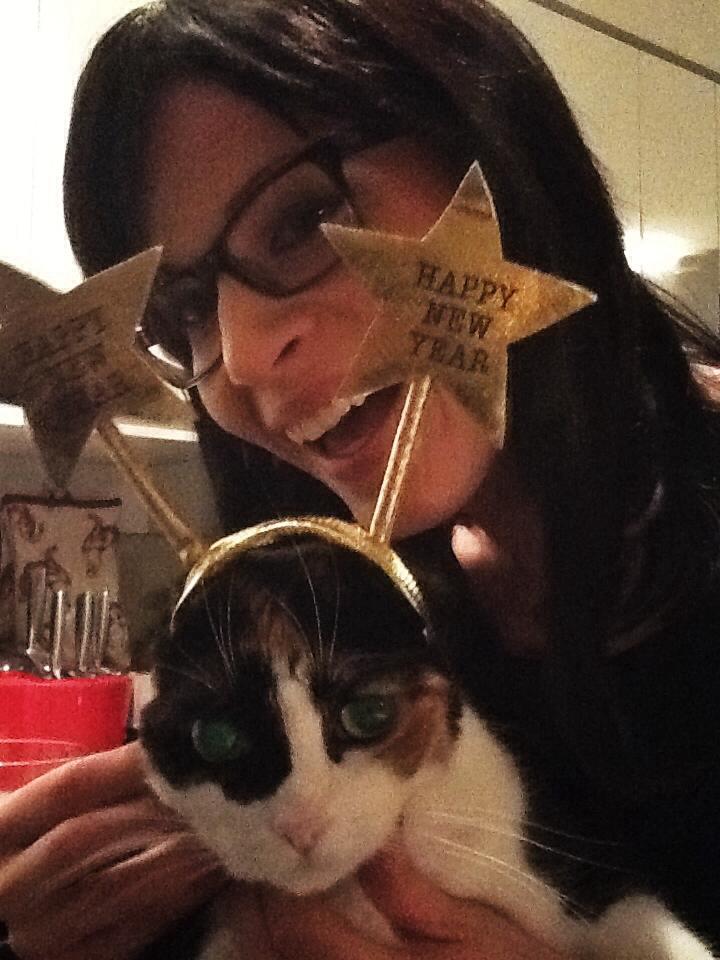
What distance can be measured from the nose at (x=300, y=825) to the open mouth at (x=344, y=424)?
22 centimetres

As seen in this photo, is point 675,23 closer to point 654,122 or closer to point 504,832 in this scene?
point 654,122

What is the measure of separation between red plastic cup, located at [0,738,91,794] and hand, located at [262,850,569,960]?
156mm

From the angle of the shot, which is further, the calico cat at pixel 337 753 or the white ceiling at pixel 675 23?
the white ceiling at pixel 675 23

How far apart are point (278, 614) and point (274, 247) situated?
0.77 feet

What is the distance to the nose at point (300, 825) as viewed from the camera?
62 cm

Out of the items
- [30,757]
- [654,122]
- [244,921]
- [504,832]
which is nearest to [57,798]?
[30,757]

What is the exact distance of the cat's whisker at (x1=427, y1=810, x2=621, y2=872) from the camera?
657 millimetres

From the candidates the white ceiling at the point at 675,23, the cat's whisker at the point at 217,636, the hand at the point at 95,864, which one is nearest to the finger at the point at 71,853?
the hand at the point at 95,864

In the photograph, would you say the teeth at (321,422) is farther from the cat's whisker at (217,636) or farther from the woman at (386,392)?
the cat's whisker at (217,636)

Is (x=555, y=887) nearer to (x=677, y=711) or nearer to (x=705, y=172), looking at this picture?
(x=677, y=711)

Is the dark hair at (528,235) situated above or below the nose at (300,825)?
above

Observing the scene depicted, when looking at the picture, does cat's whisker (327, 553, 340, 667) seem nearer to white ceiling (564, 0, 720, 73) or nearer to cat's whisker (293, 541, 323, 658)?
cat's whisker (293, 541, 323, 658)

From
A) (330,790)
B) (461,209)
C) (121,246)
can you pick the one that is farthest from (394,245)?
(330,790)

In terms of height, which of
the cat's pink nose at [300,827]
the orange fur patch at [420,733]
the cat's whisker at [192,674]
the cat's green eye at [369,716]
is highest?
the cat's whisker at [192,674]
